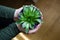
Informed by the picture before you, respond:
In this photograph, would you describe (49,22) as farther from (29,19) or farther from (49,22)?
(29,19)

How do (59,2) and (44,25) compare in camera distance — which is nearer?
(44,25)

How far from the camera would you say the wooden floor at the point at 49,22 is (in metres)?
0.73

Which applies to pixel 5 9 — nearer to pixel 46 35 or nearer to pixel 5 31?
pixel 5 31

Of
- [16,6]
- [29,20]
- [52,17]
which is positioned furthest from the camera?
[16,6]

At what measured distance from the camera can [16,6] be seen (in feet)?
5.01

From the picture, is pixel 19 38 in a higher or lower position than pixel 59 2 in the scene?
lower

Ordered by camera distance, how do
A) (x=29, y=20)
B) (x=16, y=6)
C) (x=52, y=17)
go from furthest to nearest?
Answer: 1. (x=16, y=6)
2. (x=52, y=17)
3. (x=29, y=20)

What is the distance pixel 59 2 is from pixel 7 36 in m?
0.39

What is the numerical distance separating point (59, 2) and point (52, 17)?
14 centimetres

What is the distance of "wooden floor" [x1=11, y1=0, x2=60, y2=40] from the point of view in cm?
73

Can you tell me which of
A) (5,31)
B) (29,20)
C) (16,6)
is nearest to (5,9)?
(5,31)

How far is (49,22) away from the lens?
2.55 feet

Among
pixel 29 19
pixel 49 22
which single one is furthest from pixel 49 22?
pixel 29 19

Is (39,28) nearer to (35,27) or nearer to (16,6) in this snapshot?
(35,27)
